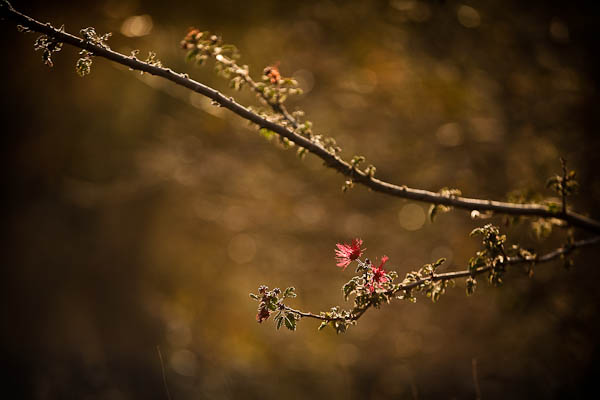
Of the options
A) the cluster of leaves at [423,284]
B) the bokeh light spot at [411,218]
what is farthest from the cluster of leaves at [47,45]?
the bokeh light spot at [411,218]

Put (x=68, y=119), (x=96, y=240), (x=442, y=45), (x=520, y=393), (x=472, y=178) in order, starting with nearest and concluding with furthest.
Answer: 1. (x=442, y=45)
2. (x=472, y=178)
3. (x=520, y=393)
4. (x=68, y=119)
5. (x=96, y=240)

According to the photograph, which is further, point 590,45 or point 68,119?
point 68,119

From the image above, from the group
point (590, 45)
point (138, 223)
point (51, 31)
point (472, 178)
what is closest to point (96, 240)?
point (138, 223)

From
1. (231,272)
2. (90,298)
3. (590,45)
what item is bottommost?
(90,298)

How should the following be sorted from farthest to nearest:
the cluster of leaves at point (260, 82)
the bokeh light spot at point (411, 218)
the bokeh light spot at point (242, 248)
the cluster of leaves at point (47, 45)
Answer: the bokeh light spot at point (242, 248) < the bokeh light spot at point (411, 218) < the cluster of leaves at point (260, 82) < the cluster of leaves at point (47, 45)

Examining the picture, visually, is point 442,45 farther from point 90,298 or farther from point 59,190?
point 90,298

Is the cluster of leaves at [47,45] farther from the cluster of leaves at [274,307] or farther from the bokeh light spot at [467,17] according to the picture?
the bokeh light spot at [467,17]
